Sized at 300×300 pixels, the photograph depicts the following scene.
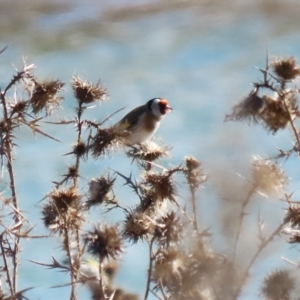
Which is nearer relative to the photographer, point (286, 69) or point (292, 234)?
point (292, 234)

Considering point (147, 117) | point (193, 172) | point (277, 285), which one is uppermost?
point (147, 117)

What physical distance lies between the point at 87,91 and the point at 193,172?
0.79 feet

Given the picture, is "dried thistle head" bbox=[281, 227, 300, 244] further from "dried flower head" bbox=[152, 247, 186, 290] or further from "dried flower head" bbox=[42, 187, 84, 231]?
"dried flower head" bbox=[42, 187, 84, 231]

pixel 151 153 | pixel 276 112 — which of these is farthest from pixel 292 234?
pixel 151 153

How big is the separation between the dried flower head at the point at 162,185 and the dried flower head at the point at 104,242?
0.12 meters

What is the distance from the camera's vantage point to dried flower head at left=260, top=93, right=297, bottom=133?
3.10ft

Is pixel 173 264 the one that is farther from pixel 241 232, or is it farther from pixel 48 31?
pixel 48 31

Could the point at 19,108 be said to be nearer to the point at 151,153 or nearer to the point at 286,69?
the point at 151,153

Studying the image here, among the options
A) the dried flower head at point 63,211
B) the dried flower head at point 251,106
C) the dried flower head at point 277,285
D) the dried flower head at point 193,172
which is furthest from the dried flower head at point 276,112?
the dried flower head at point 63,211

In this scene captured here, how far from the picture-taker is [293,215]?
868mm

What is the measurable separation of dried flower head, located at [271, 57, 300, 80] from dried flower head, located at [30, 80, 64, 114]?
1.28 feet

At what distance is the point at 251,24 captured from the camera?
20.3 inches

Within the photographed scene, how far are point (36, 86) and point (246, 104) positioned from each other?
38 cm

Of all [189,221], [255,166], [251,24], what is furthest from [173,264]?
[251,24]
